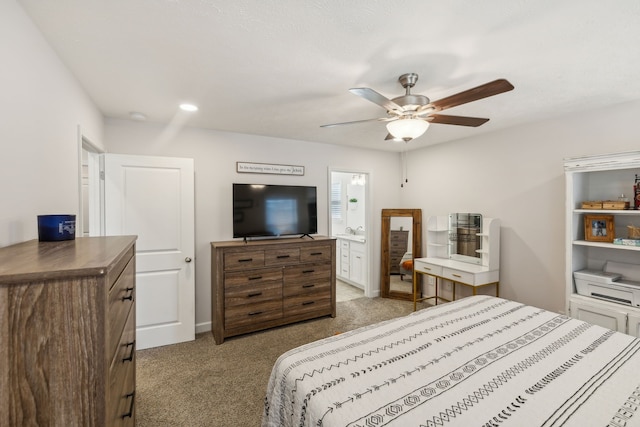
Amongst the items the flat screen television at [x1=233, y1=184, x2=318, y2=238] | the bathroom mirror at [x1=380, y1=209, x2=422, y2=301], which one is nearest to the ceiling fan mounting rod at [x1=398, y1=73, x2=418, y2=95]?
the flat screen television at [x1=233, y1=184, x2=318, y2=238]

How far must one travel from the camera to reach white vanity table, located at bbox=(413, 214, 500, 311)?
339 centimetres

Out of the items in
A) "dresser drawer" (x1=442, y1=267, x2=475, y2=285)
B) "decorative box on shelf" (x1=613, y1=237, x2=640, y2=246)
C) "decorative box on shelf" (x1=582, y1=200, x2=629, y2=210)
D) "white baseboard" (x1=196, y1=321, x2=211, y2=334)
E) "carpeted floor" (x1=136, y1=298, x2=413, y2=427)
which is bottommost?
"carpeted floor" (x1=136, y1=298, x2=413, y2=427)

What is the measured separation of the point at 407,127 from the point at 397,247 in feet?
9.59

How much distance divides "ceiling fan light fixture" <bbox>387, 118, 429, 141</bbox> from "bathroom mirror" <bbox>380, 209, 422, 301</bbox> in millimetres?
2614

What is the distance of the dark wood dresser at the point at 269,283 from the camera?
3045mm

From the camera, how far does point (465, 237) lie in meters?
3.84

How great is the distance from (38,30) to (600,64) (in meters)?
3.41

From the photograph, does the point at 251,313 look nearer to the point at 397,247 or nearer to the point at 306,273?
the point at 306,273

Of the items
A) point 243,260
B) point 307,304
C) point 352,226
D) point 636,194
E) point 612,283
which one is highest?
point 636,194

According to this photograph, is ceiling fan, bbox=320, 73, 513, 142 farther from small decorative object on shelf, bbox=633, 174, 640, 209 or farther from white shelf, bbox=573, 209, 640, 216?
small decorative object on shelf, bbox=633, 174, 640, 209

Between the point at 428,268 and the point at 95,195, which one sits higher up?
the point at 95,195

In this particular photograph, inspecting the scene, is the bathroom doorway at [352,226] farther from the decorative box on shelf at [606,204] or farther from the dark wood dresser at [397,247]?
the decorative box on shelf at [606,204]

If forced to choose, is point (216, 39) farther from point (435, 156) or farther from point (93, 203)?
point (435, 156)

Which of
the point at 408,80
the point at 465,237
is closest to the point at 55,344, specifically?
the point at 408,80
